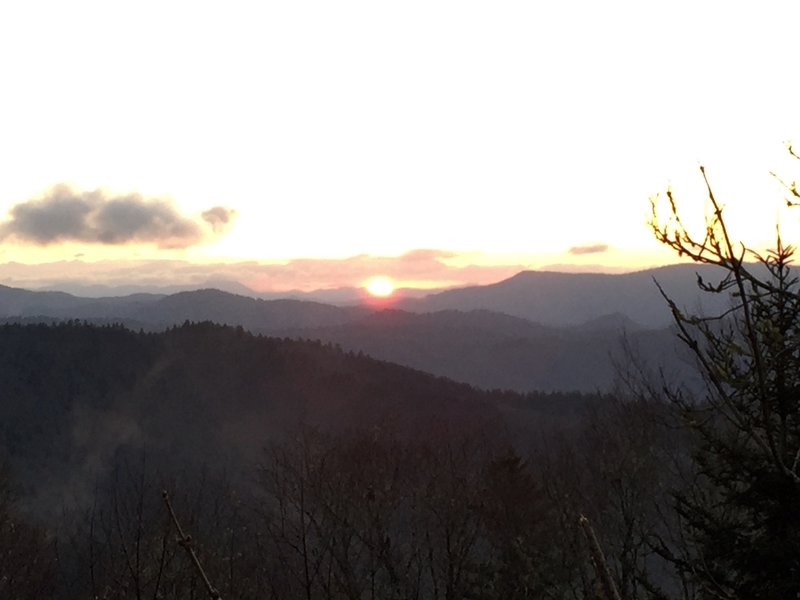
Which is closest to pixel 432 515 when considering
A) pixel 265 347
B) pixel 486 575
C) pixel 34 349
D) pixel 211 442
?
pixel 486 575

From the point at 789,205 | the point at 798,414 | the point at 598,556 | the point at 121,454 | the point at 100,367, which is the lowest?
the point at 121,454

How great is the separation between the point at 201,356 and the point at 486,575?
14882cm

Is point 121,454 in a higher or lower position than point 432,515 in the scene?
lower

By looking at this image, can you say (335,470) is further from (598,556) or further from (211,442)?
(211,442)

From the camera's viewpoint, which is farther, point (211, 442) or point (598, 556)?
point (211, 442)

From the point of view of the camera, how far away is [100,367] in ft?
484

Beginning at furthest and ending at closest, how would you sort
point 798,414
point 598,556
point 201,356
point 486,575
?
1. point 201,356
2. point 486,575
3. point 798,414
4. point 598,556

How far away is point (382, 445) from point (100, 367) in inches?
5613

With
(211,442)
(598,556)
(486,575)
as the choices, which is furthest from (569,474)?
(211,442)

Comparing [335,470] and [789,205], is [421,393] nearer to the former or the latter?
[335,470]

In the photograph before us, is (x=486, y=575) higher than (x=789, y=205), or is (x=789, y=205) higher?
(x=789, y=205)

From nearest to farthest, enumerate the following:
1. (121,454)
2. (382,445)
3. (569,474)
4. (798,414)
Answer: (798,414) → (382,445) → (569,474) → (121,454)

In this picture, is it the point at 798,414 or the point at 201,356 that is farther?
the point at 201,356

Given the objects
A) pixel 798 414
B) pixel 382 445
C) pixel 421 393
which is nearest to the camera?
pixel 798 414
